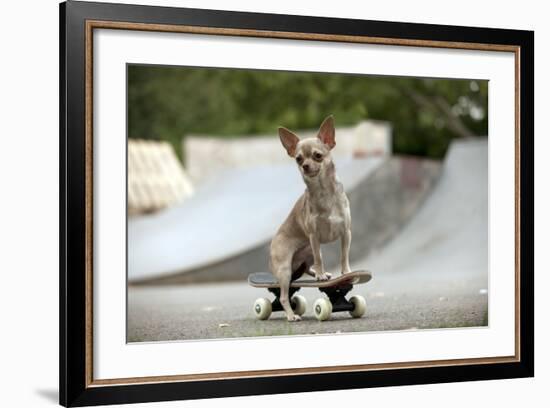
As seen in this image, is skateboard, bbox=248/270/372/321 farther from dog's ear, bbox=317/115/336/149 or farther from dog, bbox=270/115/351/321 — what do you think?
dog's ear, bbox=317/115/336/149

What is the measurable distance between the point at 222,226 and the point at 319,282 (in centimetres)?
537

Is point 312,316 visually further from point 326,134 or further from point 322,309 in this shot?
point 326,134

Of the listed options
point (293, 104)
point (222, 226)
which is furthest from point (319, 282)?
point (293, 104)

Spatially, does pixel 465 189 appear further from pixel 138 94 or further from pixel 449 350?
pixel 138 94

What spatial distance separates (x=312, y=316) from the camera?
18.4 feet

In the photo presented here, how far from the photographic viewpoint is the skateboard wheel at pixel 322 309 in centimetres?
556

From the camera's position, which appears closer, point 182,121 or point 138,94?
point 138,94

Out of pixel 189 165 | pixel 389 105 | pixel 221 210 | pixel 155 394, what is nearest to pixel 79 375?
pixel 155 394

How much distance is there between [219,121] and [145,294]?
25.7ft

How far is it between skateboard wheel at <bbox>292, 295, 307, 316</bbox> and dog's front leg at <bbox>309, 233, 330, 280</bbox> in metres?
0.19

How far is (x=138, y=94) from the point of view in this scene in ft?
46.8

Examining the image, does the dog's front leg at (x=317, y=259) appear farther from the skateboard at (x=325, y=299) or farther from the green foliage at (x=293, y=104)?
the green foliage at (x=293, y=104)

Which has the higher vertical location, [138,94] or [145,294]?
[138,94]

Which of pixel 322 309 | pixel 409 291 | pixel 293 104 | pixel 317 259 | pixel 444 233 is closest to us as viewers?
pixel 322 309
